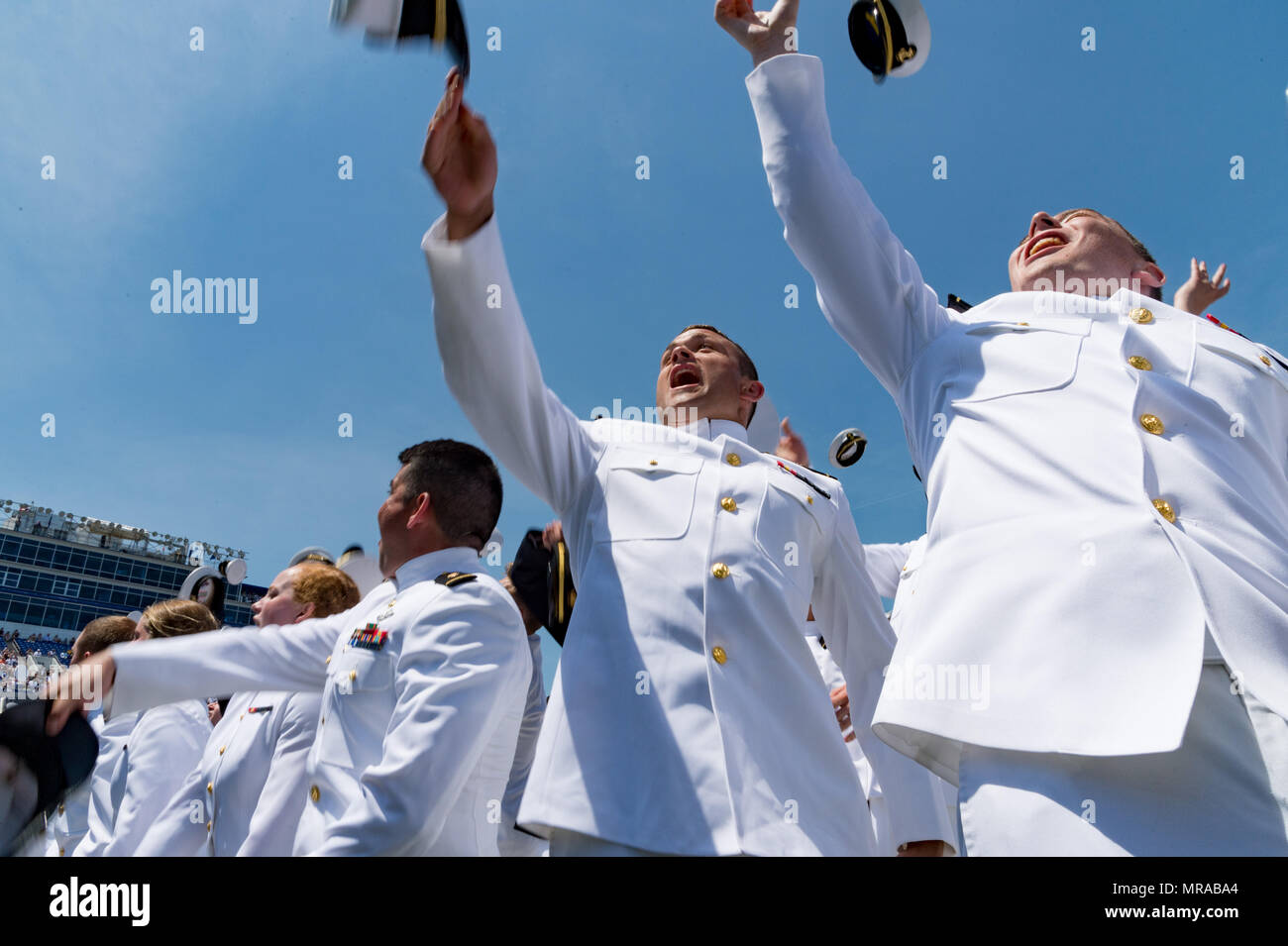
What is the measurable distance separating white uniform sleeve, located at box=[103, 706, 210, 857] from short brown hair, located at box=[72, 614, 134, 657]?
55.2 inches

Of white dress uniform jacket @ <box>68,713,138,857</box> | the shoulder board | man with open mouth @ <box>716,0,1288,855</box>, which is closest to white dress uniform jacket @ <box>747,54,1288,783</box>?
man with open mouth @ <box>716,0,1288,855</box>

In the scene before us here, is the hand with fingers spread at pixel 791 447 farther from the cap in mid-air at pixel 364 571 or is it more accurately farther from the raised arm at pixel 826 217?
the cap in mid-air at pixel 364 571

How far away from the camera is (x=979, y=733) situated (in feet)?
4.96

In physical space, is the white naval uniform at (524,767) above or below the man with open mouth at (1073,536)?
below

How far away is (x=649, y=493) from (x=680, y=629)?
18.5 inches

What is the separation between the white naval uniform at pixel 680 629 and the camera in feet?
6.45

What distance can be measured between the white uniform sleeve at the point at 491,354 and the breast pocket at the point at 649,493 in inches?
8.9

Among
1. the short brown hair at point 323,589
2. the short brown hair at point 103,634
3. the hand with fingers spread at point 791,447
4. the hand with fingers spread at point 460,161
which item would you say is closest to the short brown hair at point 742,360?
the hand with fingers spread at point 791,447

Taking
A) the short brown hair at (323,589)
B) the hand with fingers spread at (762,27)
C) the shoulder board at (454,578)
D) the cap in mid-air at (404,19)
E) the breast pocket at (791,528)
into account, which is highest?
the hand with fingers spread at (762,27)

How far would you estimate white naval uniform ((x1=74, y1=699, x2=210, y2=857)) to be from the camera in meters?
4.96

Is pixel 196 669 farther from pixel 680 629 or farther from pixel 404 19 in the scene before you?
pixel 404 19
